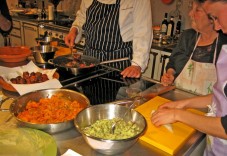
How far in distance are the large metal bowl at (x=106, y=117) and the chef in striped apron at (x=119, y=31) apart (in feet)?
2.13

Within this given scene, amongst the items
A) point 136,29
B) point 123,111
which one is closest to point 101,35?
point 136,29

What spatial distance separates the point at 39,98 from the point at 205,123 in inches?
28.3

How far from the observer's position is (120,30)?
180 centimetres

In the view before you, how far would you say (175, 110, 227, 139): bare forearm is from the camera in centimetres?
83

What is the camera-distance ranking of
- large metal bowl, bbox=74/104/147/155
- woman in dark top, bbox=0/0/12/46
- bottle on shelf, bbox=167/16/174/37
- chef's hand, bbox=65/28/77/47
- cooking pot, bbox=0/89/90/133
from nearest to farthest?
large metal bowl, bbox=74/104/147/155
cooking pot, bbox=0/89/90/133
chef's hand, bbox=65/28/77/47
woman in dark top, bbox=0/0/12/46
bottle on shelf, bbox=167/16/174/37

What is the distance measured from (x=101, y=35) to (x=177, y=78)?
2.12 feet

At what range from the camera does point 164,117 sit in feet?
3.06

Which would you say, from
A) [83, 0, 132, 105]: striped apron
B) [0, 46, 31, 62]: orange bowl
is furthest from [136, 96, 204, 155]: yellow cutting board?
[0, 46, 31, 62]: orange bowl

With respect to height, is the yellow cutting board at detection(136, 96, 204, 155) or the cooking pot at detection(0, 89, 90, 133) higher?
the cooking pot at detection(0, 89, 90, 133)

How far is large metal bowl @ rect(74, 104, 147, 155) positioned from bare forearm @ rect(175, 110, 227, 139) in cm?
15

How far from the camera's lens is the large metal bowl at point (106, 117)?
2.55ft

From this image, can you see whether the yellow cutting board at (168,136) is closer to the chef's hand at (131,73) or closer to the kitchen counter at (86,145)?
the kitchen counter at (86,145)

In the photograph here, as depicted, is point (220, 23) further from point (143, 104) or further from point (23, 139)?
point (23, 139)

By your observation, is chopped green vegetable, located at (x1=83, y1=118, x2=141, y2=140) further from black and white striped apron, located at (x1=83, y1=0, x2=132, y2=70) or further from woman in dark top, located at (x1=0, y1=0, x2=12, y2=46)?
woman in dark top, located at (x1=0, y1=0, x2=12, y2=46)
